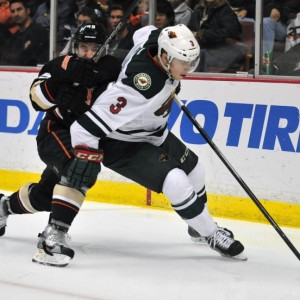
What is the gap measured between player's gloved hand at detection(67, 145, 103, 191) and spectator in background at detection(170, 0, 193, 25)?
75.0 inches

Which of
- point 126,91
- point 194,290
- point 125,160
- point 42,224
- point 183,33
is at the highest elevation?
point 183,33

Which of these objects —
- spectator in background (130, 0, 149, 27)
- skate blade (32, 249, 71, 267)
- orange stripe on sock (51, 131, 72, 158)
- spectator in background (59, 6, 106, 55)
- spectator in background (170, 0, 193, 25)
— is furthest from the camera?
spectator in background (59, 6, 106, 55)

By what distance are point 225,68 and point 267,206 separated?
0.90 metres

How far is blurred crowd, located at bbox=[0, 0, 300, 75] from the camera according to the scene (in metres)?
4.96

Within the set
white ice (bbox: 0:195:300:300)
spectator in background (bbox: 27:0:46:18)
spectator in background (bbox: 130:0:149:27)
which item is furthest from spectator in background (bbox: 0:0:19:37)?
white ice (bbox: 0:195:300:300)

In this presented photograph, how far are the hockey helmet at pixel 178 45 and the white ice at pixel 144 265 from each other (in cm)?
87

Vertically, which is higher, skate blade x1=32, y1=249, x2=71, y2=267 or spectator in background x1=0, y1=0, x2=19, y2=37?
A: spectator in background x1=0, y1=0, x2=19, y2=37

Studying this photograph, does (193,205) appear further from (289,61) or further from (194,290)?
(289,61)

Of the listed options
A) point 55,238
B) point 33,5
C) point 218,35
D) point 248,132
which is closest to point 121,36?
point 218,35

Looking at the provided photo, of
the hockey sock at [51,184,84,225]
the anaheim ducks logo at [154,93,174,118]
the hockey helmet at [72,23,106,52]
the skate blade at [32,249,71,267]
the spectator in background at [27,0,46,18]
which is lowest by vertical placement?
the skate blade at [32,249,71,267]

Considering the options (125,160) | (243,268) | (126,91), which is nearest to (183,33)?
(126,91)

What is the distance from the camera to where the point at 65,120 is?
12.7ft

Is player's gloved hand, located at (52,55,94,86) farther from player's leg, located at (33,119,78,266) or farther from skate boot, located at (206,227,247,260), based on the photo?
skate boot, located at (206,227,247,260)

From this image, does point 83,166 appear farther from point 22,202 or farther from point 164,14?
point 164,14
